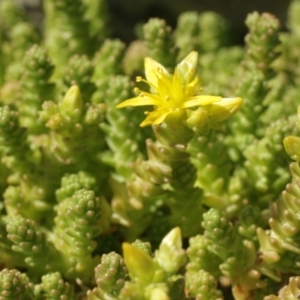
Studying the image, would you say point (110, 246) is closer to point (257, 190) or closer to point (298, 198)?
point (257, 190)

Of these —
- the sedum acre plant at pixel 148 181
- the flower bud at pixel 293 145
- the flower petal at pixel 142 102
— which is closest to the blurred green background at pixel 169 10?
the sedum acre plant at pixel 148 181

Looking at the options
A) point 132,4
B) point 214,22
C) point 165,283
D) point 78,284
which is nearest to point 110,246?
point 78,284

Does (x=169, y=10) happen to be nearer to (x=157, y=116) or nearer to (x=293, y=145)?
(x=157, y=116)

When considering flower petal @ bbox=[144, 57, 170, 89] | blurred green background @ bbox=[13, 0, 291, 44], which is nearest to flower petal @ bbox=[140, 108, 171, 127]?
flower petal @ bbox=[144, 57, 170, 89]

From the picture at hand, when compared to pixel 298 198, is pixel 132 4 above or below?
above

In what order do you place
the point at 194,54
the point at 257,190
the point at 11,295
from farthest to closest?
the point at 257,190
the point at 194,54
the point at 11,295

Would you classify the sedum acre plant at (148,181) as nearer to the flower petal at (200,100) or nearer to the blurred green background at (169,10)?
the flower petal at (200,100)

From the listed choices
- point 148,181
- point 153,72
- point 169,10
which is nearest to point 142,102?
point 153,72
